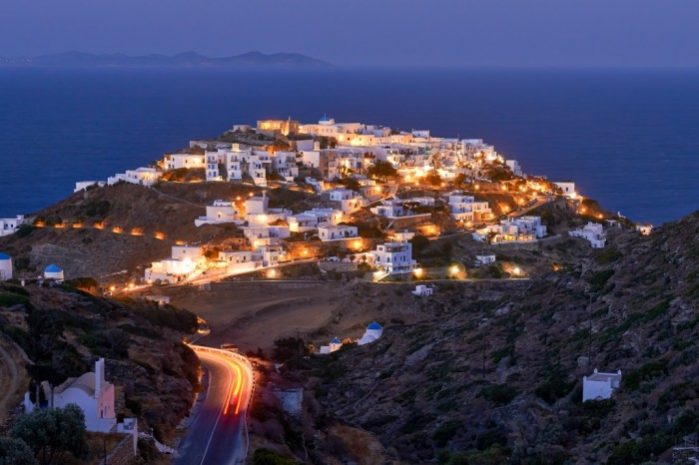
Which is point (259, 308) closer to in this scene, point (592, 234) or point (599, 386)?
point (592, 234)

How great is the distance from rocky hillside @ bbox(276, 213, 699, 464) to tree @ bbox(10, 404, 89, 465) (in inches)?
286

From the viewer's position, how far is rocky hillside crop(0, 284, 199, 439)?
996 inches

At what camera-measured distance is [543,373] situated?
99.7ft

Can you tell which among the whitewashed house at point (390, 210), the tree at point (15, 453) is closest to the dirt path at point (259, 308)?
→ the whitewashed house at point (390, 210)

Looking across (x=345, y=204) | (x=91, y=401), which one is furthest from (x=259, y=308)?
(x=91, y=401)

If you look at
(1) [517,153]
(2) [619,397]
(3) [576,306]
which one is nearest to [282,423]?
(2) [619,397]

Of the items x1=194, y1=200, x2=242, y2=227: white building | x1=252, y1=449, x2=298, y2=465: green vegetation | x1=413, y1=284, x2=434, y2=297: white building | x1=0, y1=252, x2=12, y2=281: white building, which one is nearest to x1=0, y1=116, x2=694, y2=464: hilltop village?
x1=194, y1=200, x2=242, y2=227: white building

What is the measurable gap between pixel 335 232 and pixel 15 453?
161ft

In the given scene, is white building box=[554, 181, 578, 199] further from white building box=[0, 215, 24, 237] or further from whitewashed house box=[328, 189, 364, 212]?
white building box=[0, 215, 24, 237]

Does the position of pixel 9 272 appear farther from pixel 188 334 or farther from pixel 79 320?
pixel 79 320

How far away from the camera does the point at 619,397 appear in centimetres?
2531

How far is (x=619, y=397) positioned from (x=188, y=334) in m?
27.0

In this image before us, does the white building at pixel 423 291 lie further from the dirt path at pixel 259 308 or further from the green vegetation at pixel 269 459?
the green vegetation at pixel 269 459

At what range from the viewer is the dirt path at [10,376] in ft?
74.8
